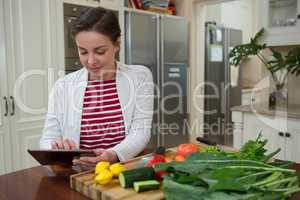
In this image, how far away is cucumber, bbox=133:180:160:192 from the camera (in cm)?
89

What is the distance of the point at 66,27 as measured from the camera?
2.56 meters

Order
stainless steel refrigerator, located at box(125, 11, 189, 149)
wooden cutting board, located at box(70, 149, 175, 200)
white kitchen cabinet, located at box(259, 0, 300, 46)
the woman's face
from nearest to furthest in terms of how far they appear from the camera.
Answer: wooden cutting board, located at box(70, 149, 175, 200) < the woman's face < white kitchen cabinet, located at box(259, 0, 300, 46) < stainless steel refrigerator, located at box(125, 11, 189, 149)

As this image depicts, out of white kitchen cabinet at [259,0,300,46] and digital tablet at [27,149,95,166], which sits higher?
white kitchen cabinet at [259,0,300,46]

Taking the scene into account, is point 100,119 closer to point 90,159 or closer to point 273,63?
point 90,159

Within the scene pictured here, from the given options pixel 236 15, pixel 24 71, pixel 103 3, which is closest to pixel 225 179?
pixel 24 71

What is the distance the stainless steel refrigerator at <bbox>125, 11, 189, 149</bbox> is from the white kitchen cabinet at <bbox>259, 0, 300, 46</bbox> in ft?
3.45

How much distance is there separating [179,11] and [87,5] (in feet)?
4.92

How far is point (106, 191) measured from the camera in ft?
2.95

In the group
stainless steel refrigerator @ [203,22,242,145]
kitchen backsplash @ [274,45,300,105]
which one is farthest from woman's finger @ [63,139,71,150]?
stainless steel refrigerator @ [203,22,242,145]

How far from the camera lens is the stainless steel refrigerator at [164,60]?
3.08 meters

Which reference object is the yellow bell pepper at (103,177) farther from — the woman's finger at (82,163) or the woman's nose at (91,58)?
the woman's nose at (91,58)

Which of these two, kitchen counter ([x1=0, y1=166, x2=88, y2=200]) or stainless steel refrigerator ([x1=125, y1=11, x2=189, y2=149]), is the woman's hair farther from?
stainless steel refrigerator ([x1=125, y1=11, x2=189, y2=149])

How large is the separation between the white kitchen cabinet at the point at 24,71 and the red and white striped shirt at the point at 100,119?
115cm

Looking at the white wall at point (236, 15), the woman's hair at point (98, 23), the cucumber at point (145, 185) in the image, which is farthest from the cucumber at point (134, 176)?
the white wall at point (236, 15)
